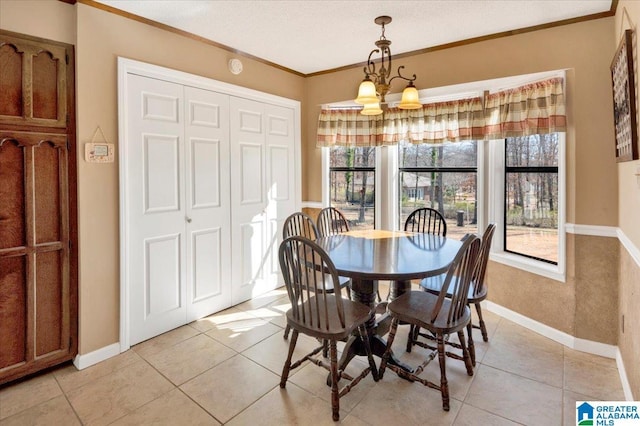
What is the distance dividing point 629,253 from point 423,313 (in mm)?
1277

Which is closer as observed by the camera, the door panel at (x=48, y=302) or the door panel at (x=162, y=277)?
the door panel at (x=48, y=302)

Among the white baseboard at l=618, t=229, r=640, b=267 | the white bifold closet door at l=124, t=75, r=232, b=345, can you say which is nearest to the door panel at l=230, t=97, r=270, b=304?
the white bifold closet door at l=124, t=75, r=232, b=345

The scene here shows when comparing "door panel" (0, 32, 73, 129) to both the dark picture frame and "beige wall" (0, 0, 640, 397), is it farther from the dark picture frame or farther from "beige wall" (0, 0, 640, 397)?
the dark picture frame

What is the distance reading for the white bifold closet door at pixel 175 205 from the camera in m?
2.86

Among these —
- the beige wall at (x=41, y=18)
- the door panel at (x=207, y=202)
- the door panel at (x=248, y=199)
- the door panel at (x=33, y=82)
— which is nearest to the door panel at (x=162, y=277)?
the door panel at (x=207, y=202)

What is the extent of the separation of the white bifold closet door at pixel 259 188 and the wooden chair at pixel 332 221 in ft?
2.28

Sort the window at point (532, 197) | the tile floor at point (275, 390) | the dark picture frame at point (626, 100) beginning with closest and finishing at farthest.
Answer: the dark picture frame at point (626, 100)
the tile floor at point (275, 390)
the window at point (532, 197)

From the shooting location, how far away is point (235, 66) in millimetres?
3531

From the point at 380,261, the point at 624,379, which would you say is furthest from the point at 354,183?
the point at 624,379

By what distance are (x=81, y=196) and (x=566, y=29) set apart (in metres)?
3.80

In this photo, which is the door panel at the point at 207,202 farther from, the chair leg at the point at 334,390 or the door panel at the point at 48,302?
the chair leg at the point at 334,390

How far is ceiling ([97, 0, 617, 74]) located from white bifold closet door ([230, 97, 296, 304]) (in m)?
0.70

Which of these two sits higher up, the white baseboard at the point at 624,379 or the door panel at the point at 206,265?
the door panel at the point at 206,265

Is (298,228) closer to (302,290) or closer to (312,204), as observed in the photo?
(312,204)
